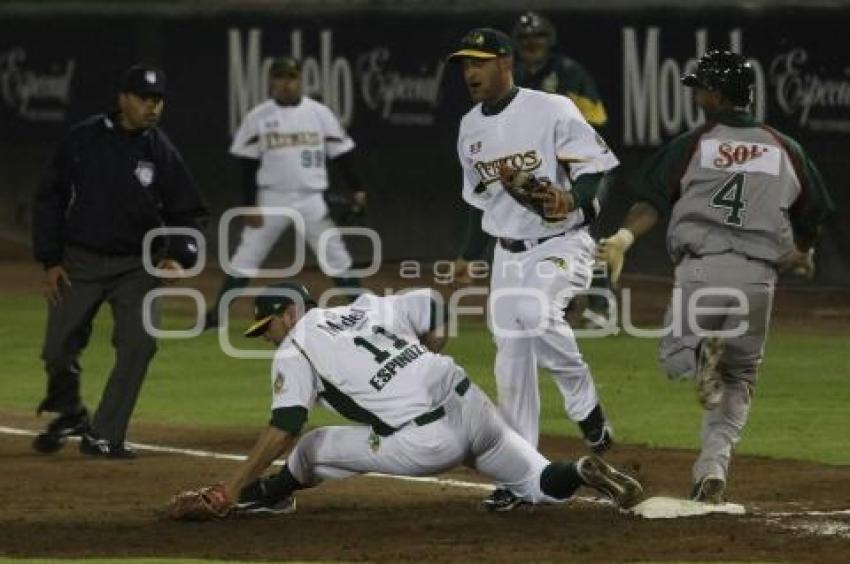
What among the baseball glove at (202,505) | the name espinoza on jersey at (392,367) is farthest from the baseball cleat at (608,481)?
the baseball glove at (202,505)

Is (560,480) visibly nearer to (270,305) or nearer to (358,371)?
(358,371)

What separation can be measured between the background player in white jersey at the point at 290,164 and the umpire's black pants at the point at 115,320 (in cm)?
549

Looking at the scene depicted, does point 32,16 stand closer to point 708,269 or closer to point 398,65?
point 398,65

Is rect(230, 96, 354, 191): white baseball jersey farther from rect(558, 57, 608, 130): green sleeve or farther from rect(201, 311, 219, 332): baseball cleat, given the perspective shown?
rect(558, 57, 608, 130): green sleeve

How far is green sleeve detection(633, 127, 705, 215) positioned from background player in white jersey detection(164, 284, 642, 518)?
1.10m

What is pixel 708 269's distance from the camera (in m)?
10.4

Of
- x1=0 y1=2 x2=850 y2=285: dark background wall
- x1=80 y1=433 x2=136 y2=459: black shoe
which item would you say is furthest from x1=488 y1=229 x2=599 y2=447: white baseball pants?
x1=0 y1=2 x2=850 y2=285: dark background wall

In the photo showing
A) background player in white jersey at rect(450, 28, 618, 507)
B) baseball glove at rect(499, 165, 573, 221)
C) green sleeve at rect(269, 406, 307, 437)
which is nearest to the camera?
green sleeve at rect(269, 406, 307, 437)

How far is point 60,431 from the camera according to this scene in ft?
43.4

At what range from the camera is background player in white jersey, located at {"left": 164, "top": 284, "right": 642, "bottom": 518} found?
10156 millimetres

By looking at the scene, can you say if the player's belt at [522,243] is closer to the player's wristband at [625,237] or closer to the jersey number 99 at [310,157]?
the player's wristband at [625,237]

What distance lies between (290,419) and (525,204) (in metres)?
1.89

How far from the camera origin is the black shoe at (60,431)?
13227 millimetres

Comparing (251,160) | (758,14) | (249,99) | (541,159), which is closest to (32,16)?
(249,99)
